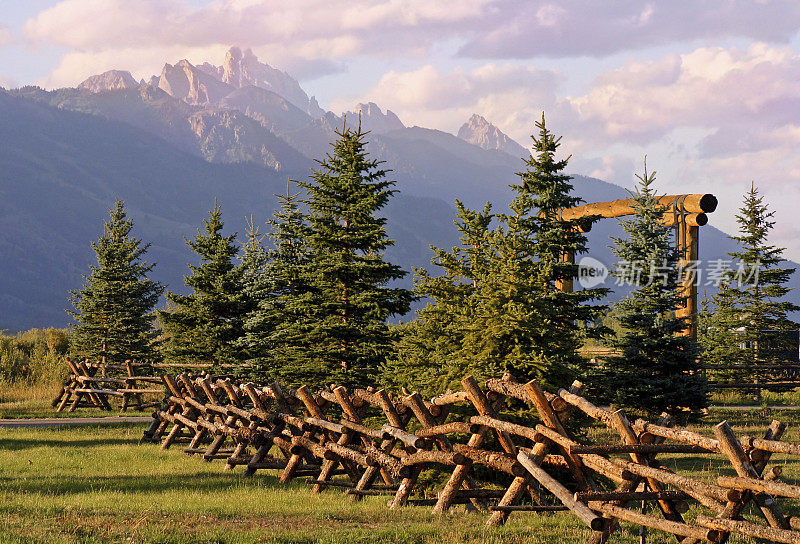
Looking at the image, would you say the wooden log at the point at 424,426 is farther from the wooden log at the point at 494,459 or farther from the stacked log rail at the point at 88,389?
the stacked log rail at the point at 88,389

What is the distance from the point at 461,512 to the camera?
1007cm

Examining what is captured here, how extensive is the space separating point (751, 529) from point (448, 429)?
3951mm

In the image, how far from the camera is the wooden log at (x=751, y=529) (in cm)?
674

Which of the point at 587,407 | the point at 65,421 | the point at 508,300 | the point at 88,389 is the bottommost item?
the point at 65,421

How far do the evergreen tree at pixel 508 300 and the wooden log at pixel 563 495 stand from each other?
287 cm

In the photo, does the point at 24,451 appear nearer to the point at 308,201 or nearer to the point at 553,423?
the point at 308,201

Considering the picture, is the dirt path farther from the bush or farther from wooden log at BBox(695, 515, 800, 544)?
wooden log at BBox(695, 515, 800, 544)

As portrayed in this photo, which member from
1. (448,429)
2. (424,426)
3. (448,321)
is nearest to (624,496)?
(448,429)

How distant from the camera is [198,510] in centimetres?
983

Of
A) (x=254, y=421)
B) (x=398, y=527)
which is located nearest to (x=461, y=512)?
(x=398, y=527)

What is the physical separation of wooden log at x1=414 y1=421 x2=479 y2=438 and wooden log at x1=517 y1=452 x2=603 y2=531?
97cm

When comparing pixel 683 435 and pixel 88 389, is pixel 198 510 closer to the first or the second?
pixel 683 435

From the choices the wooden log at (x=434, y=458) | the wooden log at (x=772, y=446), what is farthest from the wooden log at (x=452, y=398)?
the wooden log at (x=772, y=446)

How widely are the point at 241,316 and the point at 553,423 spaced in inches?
784
